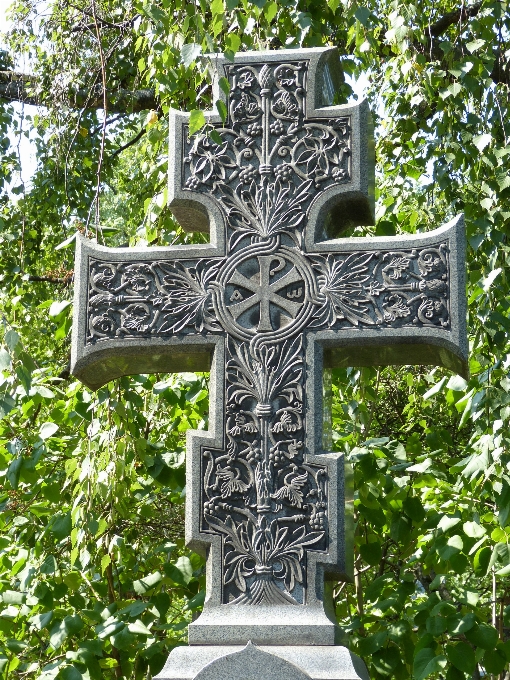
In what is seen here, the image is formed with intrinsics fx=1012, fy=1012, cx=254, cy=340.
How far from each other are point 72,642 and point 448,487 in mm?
1520

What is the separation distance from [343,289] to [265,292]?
20 cm

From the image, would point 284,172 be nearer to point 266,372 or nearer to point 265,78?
point 265,78

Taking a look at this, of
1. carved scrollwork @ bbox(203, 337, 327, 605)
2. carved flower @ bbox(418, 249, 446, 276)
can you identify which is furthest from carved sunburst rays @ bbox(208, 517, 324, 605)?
carved flower @ bbox(418, 249, 446, 276)

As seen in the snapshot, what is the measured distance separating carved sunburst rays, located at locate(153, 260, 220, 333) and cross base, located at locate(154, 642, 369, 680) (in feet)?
2.72

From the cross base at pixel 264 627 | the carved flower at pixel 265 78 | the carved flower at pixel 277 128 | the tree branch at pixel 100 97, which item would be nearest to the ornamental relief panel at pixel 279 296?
the carved flower at pixel 277 128

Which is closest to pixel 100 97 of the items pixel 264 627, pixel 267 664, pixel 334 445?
pixel 334 445

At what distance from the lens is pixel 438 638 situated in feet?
10.7

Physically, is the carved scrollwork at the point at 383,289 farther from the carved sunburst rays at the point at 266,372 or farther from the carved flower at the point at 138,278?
the carved flower at the point at 138,278

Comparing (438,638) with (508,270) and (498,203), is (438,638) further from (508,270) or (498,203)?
(498,203)

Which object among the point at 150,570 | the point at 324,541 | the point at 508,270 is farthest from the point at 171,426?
the point at 324,541

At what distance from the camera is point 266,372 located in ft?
8.50

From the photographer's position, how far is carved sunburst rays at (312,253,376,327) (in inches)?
103

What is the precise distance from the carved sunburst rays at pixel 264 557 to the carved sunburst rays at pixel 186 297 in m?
0.52

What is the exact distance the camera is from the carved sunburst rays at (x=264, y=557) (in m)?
2.43
